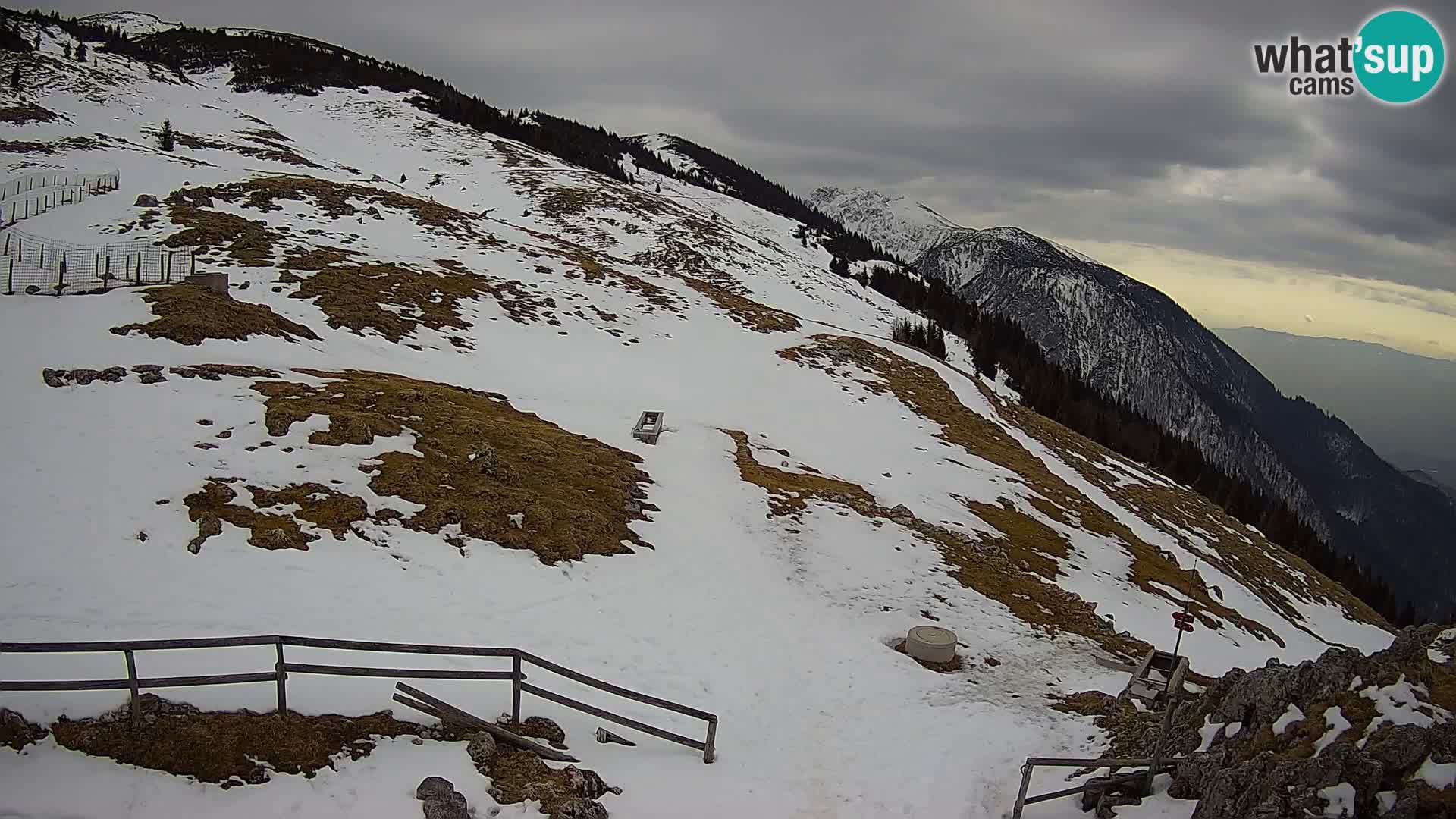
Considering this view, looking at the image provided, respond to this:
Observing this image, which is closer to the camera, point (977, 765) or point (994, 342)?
point (977, 765)

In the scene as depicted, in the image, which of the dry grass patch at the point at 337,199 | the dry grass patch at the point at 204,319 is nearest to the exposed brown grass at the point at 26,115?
the dry grass patch at the point at 337,199

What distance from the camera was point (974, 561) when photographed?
22.9m

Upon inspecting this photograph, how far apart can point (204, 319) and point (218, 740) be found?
63.0 ft

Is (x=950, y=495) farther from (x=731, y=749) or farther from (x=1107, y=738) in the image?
(x=731, y=749)

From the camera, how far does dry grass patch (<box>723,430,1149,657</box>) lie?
2005 centimetres

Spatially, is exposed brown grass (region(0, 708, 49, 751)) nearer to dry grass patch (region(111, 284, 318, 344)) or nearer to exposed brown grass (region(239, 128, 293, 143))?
dry grass patch (region(111, 284, 318, 344))

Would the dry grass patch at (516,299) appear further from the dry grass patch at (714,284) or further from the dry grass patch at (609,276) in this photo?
the dry grass patch at (714,284)

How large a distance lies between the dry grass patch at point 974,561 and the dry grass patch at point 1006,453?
1.46 metres

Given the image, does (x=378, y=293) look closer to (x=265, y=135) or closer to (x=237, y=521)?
(x=237, y=521)

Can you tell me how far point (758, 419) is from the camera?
34.5 m

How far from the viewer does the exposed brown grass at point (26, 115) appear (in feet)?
183

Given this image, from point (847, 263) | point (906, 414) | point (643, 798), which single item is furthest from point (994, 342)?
point (643, 798)

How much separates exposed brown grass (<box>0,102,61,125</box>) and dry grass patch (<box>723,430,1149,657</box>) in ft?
219

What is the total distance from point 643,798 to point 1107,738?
29.4ft
